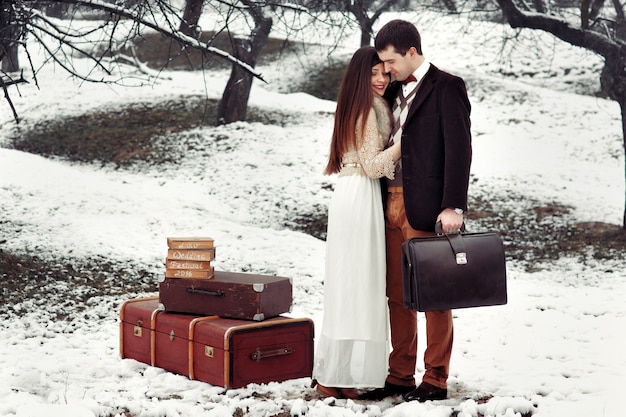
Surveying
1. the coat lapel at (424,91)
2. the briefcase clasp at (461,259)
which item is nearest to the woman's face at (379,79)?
the coat lapel at (424,91)

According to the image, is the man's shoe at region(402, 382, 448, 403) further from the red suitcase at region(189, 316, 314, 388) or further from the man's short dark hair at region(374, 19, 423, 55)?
the man's short dark hair at region(374, 19, 423, 55)

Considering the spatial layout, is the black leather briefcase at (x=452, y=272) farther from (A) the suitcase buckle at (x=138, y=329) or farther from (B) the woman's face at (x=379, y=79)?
(A) the suitcase buckle at (x=138, y=329)

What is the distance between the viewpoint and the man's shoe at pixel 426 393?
16.0ft

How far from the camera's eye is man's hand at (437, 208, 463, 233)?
461 cm

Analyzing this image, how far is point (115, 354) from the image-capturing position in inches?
249

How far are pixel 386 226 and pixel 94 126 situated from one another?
1352 cm

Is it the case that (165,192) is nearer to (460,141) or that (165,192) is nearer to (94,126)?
(94,126)

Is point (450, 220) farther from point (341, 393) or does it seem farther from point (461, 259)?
point (341, 393)

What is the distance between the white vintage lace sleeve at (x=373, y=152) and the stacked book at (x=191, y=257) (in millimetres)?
1316

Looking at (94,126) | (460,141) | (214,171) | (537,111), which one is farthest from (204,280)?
(537,111)

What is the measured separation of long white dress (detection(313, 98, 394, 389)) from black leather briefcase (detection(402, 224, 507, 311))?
15.5 inches

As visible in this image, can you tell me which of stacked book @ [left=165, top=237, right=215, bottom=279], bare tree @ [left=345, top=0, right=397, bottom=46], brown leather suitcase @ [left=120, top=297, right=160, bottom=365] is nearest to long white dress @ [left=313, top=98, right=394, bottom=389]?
stacked book @ [left=165, top=237, right=215, bottom=279]

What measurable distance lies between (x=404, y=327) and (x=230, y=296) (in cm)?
119

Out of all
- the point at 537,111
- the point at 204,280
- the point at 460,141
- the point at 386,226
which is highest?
the point at 537,111
